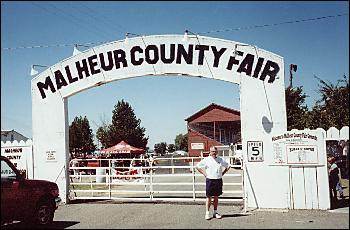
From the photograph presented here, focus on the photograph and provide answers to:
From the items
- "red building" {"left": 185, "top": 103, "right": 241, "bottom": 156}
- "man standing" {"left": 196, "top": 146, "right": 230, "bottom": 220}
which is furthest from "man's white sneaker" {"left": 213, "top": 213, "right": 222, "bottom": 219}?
"red building" {"left": 185, "top": 103, "right": 241, "bottom": 156}

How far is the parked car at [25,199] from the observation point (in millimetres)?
9086

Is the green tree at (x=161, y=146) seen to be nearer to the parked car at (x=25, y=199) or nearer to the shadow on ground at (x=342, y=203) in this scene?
the shadow on ground at (x=342, y=203)

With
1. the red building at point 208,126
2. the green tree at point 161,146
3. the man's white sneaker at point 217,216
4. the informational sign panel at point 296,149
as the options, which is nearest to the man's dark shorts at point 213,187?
the man's white sneaker at point 217,216

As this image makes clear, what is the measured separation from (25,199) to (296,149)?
278 inches

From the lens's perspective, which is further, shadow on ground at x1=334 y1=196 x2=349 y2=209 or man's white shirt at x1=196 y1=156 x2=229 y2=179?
shadow on ground at x1=334 y1=196 x2=349 y2=209

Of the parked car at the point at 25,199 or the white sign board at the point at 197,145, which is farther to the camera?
the white sign board at the point at 197,145

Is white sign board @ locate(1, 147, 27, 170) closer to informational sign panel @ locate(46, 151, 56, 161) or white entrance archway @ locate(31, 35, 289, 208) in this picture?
white entrance archway @ locate(31, 35, 289, 208)

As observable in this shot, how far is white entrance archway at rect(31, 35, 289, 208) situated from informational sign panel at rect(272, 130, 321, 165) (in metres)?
0.20

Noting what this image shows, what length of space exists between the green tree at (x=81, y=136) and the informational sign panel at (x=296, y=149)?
4454cm

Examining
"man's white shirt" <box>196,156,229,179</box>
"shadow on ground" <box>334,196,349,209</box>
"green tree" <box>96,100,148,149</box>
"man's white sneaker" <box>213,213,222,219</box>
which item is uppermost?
"green tree" <box>96,100,148,149</box>

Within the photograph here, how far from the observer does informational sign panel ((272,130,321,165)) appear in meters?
11.4

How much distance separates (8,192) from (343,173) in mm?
8722

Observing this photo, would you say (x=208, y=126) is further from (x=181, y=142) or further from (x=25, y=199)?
(x=181, y=142)

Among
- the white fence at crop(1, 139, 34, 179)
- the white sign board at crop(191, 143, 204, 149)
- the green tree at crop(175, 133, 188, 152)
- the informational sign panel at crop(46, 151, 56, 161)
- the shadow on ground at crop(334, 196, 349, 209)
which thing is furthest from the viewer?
the green tree at crop(175, 133, 188, 152)
